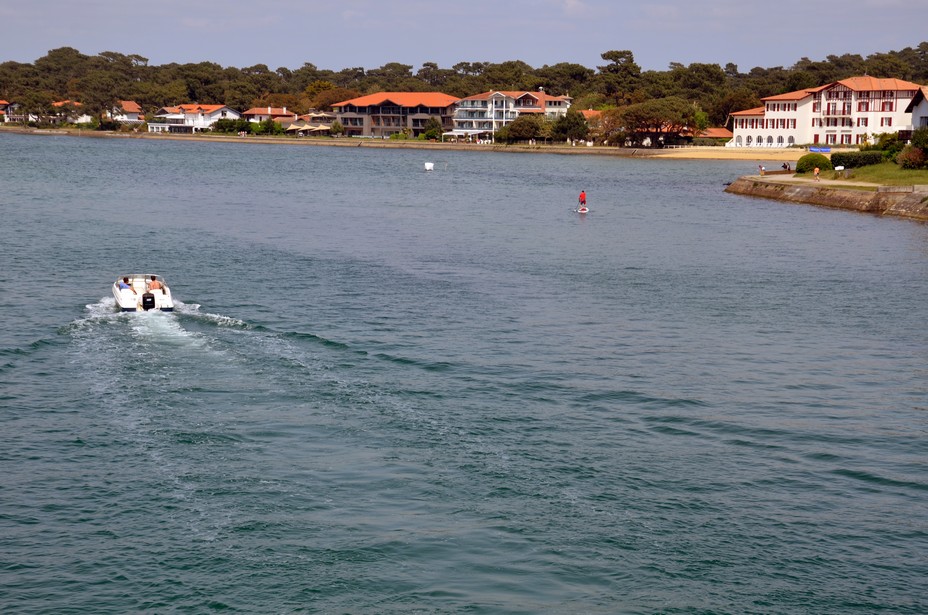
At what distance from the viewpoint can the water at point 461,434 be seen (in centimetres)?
1811

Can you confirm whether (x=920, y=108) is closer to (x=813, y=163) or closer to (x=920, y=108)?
(x=920, y=108)

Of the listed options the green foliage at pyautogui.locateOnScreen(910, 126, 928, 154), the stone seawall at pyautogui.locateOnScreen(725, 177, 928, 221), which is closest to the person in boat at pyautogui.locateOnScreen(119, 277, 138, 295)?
the stone seawall at pyautogui.locateOnScreen(725, 177, 928, 221)

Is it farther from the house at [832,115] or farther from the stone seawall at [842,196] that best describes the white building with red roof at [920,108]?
the house at [832,115]

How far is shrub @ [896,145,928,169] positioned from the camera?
273ft

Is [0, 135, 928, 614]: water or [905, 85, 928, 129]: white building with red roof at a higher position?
[905, 85, 928, 129]: white building with red roof

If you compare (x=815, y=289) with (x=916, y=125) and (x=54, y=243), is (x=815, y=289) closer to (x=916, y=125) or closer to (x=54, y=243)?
(x=54, y=243)

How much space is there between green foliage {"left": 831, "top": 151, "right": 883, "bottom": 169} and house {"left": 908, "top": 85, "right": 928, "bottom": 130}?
932 centimetres

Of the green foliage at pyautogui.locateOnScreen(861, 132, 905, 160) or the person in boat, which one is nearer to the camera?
the person in boat

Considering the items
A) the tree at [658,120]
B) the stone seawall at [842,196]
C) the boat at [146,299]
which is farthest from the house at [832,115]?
the boat at [146,299]

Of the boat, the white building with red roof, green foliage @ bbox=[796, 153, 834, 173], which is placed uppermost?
the white building with red roof

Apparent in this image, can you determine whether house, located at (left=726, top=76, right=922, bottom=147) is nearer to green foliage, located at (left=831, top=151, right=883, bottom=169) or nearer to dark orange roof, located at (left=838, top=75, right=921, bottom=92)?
dark orange roof, located at (left=838, top=75, right=921, bottom=92)

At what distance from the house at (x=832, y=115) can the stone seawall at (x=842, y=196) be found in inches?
2799

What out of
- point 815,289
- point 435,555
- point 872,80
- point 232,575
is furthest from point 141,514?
point 872,80

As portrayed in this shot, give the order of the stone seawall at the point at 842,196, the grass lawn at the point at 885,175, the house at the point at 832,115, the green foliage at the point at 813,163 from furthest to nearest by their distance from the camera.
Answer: the house at the point at 832,115 → the green foliage at the point at 813,163 → the grass lawn at the point at 885,175 → the stone seawall at the point at 842,196
